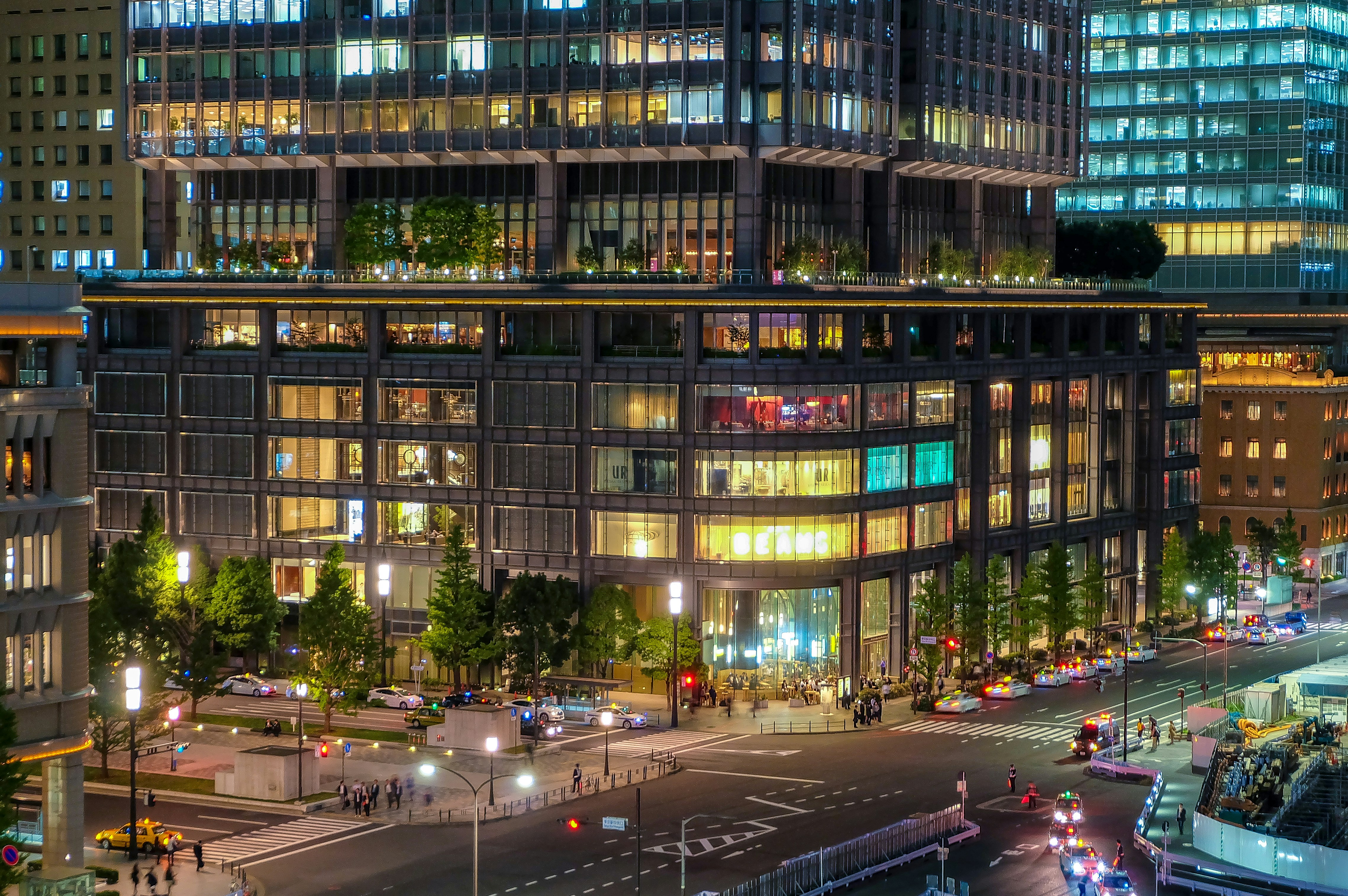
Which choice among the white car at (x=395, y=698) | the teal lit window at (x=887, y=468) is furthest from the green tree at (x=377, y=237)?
the teal lit window at (x=887, y=468)

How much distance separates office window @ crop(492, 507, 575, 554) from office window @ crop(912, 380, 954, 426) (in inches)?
1034

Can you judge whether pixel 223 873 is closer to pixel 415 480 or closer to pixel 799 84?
pixel 415 480

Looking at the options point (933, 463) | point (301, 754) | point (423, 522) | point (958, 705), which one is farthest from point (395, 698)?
point (933, 463)

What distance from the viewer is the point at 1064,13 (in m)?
184

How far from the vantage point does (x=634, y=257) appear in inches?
6176

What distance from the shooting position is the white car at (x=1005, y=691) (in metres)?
146

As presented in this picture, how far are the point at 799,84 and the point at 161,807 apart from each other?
230 ft

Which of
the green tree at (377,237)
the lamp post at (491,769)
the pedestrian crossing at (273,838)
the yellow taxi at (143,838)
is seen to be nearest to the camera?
the yellow taxi at (143,838)

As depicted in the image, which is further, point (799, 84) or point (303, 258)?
point (303, 258)

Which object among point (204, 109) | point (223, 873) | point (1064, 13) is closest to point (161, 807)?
point (223, 873)

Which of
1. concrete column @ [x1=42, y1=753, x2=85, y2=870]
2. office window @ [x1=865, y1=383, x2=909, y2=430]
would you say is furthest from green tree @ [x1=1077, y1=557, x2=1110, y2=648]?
concrete column @ [x1=42, y1=753, x2=85, y2=870]

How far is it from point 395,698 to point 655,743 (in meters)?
21.2

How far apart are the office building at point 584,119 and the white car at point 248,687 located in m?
37.9

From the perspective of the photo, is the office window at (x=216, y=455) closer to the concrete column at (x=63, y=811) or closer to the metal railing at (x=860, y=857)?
the concrete column at (x=63, y=811)
